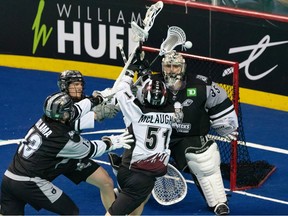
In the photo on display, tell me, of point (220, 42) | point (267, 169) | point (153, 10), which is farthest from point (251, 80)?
point (153, 10)

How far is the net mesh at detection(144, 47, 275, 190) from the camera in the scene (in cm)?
1089

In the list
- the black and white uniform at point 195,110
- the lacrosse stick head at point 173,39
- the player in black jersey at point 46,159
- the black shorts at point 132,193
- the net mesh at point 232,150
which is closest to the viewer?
the player in black jersey at point 46,159

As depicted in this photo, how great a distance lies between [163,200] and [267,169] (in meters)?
1.48

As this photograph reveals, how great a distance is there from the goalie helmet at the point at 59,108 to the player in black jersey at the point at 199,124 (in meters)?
1.28

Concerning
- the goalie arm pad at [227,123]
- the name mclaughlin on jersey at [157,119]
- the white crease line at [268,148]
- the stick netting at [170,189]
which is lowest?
the stick netting at [170,189]

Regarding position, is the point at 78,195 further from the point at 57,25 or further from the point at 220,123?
the point at 57,25

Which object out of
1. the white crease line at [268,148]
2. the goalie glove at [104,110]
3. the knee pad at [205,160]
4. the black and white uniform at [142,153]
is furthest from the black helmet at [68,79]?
the white crease line at [268,148]

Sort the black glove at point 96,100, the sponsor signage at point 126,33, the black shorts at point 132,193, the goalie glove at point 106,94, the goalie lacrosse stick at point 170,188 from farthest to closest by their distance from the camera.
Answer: the sponsor signage at point 126,33
the goalie lacrosse stick at point 170,188
the goalie glove at point 106,94
the black glove at point 96,100
the black shorts at point 132,193

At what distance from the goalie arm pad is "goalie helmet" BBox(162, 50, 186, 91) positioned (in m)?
0.58

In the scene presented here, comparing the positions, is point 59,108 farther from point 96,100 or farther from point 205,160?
point 205,160

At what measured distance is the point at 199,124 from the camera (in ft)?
34.0

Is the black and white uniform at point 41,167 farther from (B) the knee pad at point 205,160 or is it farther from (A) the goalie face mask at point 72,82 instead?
(B) the knee pad at point 205,160

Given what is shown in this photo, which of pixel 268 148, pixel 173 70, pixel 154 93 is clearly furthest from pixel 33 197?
pixel 268 148

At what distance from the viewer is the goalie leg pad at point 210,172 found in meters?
10.0
